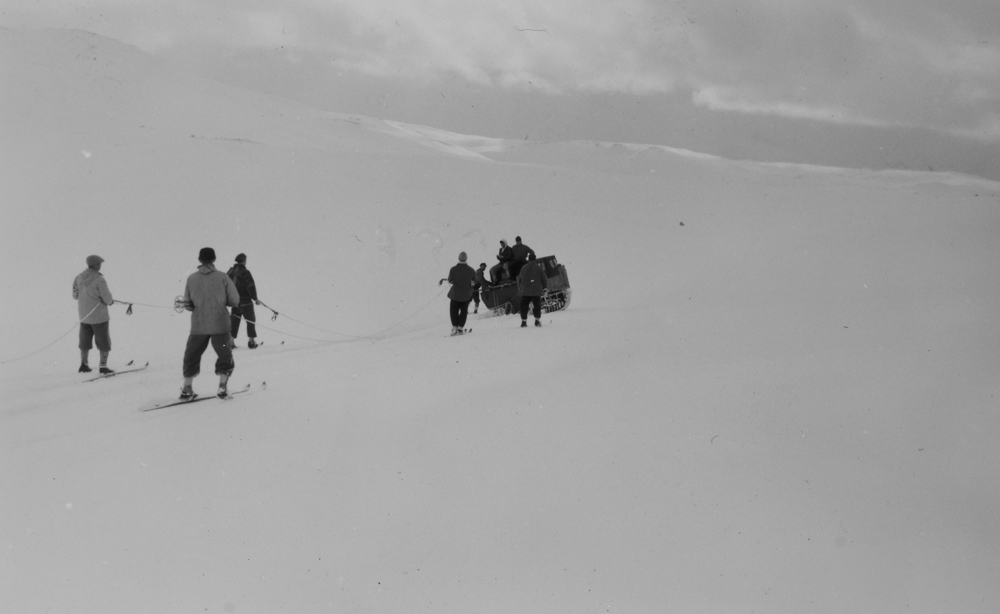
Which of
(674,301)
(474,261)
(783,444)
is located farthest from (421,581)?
(474,261)

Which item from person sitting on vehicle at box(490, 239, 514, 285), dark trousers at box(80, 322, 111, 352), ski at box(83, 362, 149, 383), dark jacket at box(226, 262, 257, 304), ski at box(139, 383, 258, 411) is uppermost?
person sitting on vehicle at box(490, 239, 514, 285)

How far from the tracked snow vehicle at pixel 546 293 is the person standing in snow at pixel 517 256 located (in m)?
0.22

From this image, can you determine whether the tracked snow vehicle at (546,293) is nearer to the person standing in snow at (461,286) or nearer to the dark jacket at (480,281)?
the dark jacket at (480,281)

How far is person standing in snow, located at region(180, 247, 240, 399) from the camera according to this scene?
6.14 metres

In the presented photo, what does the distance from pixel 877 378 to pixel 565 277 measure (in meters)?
5.67

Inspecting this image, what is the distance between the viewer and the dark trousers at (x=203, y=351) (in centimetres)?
621

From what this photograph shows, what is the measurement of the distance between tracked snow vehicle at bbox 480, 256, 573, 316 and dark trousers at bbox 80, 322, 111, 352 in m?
6.03

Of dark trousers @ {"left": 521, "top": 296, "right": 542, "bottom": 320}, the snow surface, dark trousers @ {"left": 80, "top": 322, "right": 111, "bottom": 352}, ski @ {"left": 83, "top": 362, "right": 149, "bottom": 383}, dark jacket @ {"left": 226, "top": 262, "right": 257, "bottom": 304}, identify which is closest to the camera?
the snow surface

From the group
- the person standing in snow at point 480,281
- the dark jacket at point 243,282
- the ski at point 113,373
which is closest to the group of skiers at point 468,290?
the person standing in snow at point 480,281

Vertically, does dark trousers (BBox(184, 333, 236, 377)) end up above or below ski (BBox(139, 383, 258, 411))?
above

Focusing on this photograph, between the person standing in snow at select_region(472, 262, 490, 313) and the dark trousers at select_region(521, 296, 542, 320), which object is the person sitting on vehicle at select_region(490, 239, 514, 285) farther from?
the dark trousers at select_region(521, 296, 542, 320)

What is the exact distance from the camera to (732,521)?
4617 millimetres

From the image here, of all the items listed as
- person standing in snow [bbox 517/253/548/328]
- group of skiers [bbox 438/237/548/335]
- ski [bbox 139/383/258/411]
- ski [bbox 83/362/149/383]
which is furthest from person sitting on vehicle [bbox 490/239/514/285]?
ski [bbox 139/383/258/411]

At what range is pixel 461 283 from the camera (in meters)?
9.73
